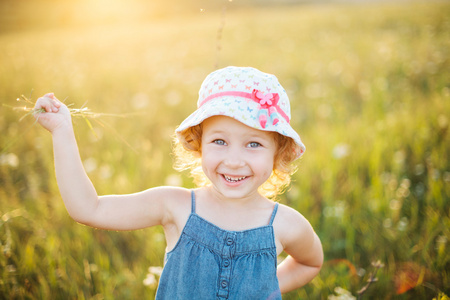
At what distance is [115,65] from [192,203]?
19.7 feet

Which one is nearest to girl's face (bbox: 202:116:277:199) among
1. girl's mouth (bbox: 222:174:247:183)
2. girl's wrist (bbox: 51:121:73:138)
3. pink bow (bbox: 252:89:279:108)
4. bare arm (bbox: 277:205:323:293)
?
girl's mouth (bbox: 222:174:247:183)

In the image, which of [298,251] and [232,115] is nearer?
[232,115]

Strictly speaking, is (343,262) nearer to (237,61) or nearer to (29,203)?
(29,203)

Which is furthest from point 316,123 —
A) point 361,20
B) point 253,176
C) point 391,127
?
point 361,20

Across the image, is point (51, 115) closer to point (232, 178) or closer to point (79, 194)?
point (79, 194)

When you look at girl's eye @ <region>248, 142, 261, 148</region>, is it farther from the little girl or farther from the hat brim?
the hat brim

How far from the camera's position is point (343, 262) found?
2328mm

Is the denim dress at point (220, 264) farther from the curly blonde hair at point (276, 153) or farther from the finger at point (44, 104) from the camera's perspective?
the finger at point (44, 104)

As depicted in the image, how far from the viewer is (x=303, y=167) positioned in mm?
3186

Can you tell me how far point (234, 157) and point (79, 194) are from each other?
623 millimetres

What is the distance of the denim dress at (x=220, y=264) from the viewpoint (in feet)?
4.81

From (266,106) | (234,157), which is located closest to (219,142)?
(234,157)

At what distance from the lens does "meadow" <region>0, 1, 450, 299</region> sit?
2.12 m

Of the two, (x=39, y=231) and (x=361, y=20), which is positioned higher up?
(x=361, y=20)
